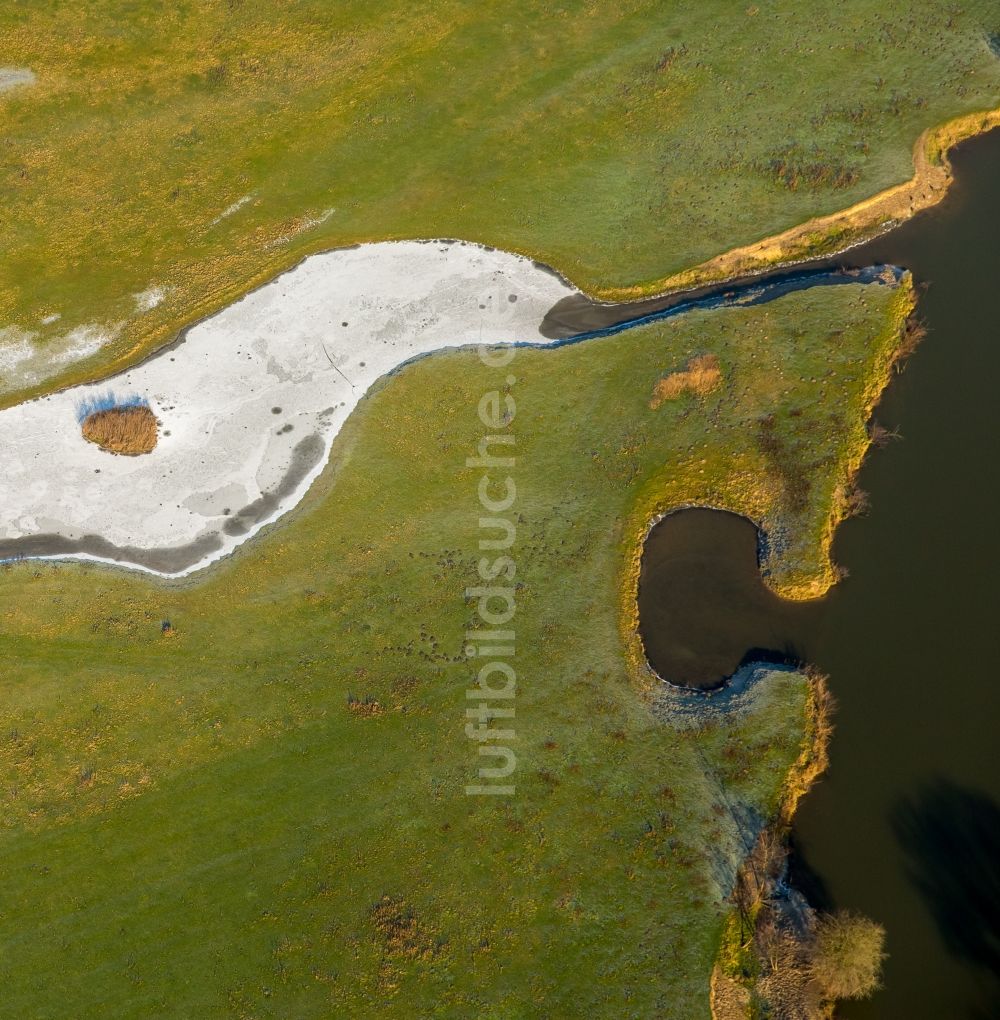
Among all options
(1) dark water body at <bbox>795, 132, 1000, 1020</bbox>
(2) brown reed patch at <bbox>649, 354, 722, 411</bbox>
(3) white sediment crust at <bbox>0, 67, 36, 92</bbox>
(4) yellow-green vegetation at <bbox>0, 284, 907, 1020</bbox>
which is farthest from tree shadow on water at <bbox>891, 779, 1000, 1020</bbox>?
(3) white sediment crust at <bbox>0, 67, 36, 92</bbox>

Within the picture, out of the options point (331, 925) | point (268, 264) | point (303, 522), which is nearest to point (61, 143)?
point (268, 264)

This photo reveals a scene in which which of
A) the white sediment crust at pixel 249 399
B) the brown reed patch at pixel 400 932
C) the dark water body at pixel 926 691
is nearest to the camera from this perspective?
the dark water body at pixel 926 691

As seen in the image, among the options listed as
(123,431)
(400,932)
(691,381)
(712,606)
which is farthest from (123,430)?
(712,606)

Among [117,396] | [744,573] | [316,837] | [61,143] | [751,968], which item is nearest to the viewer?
[751,968]

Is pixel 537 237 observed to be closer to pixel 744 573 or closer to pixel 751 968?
pixel 744 573

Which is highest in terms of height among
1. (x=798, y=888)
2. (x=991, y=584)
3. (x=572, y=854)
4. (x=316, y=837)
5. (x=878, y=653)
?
(x=991, y=584)

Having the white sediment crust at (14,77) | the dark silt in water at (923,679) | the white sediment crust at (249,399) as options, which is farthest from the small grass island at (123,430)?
the dark silt in water at (923,679)

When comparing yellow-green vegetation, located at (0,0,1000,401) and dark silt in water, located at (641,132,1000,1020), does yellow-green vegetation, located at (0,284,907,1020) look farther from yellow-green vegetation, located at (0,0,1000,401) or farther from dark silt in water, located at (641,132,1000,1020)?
yellow-green vegetation, located at (0,0,1000,401)

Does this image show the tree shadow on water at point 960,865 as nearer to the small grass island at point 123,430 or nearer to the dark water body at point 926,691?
the dark water body at point 926,691
